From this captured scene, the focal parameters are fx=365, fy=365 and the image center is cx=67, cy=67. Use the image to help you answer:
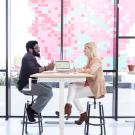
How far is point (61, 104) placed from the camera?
432cm

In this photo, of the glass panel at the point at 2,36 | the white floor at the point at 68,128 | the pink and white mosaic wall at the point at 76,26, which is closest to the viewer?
the white floor at the point at 68,128

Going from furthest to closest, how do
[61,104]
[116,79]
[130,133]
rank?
[116,79] < [130,133] < [61,104]

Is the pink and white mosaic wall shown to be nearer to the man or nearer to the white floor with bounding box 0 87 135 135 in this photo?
the white floor with bounding box 0 87 135 135

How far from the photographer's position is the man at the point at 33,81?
16.8ft

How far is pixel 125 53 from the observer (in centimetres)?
644

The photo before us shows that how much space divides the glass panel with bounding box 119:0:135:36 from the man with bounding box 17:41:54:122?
1759mm

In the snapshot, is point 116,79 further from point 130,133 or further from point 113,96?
point 130,133

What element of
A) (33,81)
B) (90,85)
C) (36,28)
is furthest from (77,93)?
(36,28)

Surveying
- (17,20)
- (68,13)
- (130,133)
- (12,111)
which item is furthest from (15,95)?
(130,133)

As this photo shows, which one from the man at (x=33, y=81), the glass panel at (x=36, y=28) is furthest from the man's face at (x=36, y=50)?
the glass panel at (x=36, y=28)

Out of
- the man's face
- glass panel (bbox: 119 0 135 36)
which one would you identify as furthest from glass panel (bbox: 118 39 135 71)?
the man's face

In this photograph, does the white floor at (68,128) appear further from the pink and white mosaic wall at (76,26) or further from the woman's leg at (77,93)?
the pink and white mosaic wall at (76,26)

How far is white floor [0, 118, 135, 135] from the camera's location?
524cm

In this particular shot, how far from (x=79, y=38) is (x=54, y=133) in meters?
1.99
